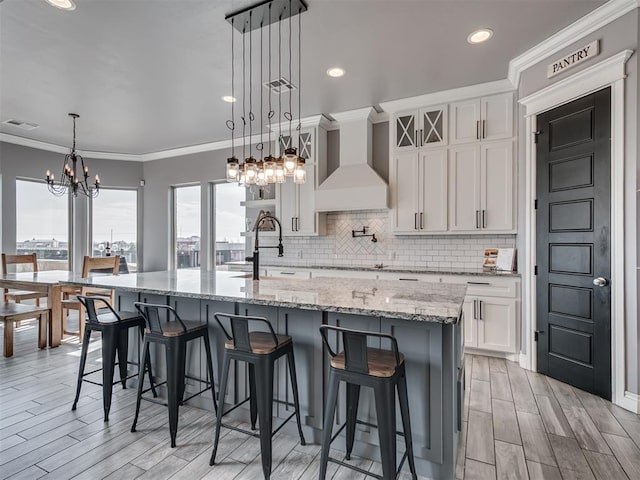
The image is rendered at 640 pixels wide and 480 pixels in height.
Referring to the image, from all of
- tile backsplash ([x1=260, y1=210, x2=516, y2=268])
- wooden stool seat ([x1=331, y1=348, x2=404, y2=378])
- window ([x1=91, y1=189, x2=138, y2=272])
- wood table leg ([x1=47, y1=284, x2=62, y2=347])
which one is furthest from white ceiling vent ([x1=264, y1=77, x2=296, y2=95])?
window ([x1=91, y1=189, x2=138, y2=272])

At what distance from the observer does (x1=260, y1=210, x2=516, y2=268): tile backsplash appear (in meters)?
4.31

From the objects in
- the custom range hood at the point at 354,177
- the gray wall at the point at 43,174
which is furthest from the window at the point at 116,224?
the custom range hood at the point at 354,177

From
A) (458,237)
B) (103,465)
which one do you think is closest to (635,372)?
(458,237)

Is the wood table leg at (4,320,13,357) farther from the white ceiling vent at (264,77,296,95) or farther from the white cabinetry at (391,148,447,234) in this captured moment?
the white cabinetry at (391,148,447,234)

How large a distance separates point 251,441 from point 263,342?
0.73 metres

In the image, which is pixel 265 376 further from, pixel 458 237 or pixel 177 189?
pixel 177 189

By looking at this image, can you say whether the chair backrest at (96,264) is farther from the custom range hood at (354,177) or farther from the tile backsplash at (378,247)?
the custom range hood at (354,177)

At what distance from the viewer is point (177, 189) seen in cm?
677

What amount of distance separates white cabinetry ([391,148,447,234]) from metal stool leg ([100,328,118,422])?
326 cm

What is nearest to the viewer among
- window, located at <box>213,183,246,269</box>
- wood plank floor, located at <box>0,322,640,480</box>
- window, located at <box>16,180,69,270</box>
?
wood plank floor, located at <box>0,322,640,480</box>

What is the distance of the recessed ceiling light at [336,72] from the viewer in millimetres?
3525

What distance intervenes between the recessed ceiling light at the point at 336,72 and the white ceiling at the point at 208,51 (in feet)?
0.26

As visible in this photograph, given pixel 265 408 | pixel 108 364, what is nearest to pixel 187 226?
pixel 108 364

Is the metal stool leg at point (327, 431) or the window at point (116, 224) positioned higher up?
the window at point (116, 224)
